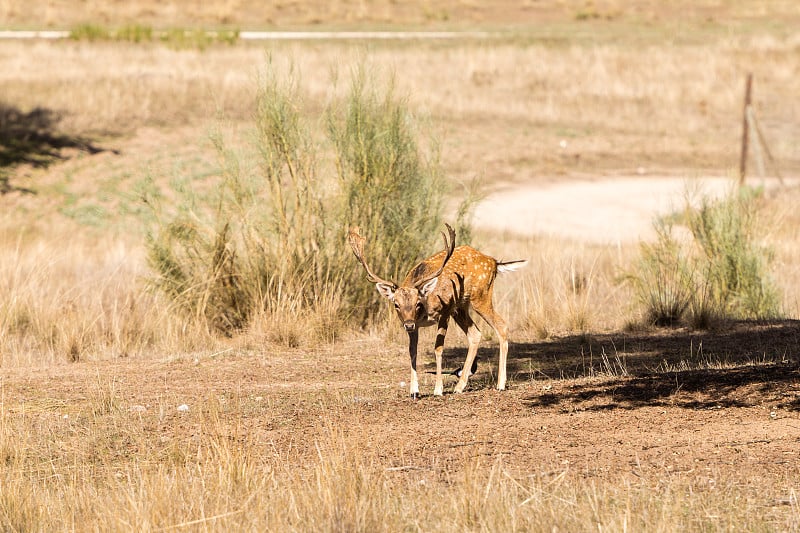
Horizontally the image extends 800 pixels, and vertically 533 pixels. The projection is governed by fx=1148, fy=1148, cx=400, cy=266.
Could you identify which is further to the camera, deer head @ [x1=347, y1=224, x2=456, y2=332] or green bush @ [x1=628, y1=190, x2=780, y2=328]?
green bush @ [x1=628, y1=190, x2=780, y2=328]

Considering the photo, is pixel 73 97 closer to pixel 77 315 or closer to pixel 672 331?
pixel 77 315

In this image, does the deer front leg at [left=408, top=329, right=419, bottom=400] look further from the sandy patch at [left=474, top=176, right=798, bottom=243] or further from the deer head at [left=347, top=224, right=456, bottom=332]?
the sandy patch at [left=474, top=176, right=798, bottom=243]

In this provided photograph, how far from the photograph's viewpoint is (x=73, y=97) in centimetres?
2781

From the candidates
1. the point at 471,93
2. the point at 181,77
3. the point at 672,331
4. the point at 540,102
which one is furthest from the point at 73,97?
the point at 672,331

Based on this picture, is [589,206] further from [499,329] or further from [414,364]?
[414,364]

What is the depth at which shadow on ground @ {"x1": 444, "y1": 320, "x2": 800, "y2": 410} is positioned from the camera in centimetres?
805

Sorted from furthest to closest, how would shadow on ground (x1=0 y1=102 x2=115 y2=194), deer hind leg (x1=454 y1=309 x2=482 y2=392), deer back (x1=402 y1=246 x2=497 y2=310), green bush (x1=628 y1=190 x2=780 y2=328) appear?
1. shadow on ground (x1=0 y1=102 x2=115 y2=194)
2. green bush (x1=628 y1=190 x2=780 y2=328)
3. deer hind leg (x1=454 y1=309 x2=482 y2=392)
4. deer back (x1=402 y1=246 x2=497 y2=310)

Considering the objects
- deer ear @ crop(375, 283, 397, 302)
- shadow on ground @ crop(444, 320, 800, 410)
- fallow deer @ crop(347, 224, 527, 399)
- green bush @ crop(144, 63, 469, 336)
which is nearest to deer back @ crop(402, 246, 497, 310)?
fallow deer @ crop(347, 224, 527, 399)

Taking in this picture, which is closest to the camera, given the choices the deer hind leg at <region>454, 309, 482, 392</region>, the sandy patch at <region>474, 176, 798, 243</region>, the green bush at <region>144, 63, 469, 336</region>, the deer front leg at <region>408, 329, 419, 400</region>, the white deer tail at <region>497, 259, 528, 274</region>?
the deer front leg at <region>408, 329, 419, 400</region>

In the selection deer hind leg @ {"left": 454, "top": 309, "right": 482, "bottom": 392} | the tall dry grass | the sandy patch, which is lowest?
the sandy patch

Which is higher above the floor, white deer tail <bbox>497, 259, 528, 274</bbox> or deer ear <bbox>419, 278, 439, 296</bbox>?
deer ear <bbox>419, 278, 439, 296</bbox>

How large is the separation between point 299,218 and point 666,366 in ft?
14.2

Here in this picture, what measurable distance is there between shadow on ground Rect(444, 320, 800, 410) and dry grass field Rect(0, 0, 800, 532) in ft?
0.12

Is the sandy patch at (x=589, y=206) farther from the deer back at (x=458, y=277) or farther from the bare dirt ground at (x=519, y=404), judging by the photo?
the deer back at (x=458, y=277)
